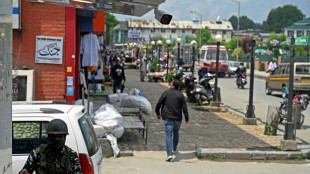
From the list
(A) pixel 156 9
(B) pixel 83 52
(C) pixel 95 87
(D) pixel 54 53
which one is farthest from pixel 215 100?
(A) pixel 156 9

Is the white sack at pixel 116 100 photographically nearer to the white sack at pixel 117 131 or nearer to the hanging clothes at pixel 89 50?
the hanging clothes at pixel 89 50

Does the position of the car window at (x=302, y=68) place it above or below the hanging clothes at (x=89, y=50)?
below

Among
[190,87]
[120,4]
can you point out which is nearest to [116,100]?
[120,4]

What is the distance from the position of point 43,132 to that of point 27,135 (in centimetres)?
19

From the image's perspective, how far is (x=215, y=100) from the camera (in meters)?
20.6

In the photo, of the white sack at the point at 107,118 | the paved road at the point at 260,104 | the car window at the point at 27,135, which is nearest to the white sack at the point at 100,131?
the white sack at the point at 107,118

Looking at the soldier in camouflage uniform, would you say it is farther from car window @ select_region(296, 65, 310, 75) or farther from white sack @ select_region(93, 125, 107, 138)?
car window @ select_region(296, 65, 310, 75)

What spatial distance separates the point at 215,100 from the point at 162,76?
17.4 meters

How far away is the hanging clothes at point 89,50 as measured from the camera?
51.9 feet

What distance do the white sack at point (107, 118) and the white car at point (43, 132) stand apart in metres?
5.35

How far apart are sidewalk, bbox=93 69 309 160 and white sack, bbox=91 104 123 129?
27.4 inches

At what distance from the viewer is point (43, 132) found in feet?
18.5

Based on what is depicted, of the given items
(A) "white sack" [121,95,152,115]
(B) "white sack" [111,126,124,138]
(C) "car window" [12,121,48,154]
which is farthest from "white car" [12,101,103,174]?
(A) "white sack" [121,95,152,115]

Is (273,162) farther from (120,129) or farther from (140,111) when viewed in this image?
(140,111)
